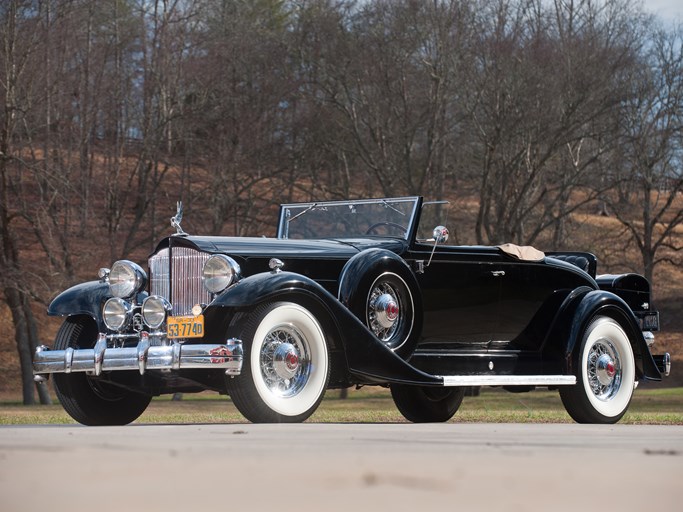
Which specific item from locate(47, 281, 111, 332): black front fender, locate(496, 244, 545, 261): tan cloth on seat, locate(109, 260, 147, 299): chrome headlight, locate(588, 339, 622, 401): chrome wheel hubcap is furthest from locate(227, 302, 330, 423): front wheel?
locate(588, 339, 622, 401): chrome wheel hubcap

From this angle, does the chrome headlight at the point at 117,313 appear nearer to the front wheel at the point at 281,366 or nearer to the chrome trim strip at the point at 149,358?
the chrome trim strip at the point at 149,358

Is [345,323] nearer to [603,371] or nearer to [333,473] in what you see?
[603,371]

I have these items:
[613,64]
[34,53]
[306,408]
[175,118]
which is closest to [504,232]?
[613,64]

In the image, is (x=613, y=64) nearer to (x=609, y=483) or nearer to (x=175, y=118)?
(x=175, y=118)

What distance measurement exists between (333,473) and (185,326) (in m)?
4.26

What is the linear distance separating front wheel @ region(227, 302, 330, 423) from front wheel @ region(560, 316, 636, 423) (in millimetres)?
3054

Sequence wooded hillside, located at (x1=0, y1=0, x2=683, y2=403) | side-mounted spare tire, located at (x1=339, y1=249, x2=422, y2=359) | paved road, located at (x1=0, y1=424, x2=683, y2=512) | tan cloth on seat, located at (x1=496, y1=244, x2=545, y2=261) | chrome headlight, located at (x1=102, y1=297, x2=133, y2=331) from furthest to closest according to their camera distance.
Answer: wooded hillside, located at (x1=0, y1=0, x2=683, y2=403)
tan cloth on seat, located at (x1=496, y1=244, x2=545, y2=261)
side-mounted spare tire, located at (x1=339, y1=249, x2=422, y2=359)
chrome headlight, located at (x1=102, y1=297, x2=133, y2=331)
paved road, located at (x1=0, y1=424, x2=683, y2=512)

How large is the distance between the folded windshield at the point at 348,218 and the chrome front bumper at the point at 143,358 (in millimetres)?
2860

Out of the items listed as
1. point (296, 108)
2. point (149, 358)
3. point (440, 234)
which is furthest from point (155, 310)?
point (296, 108)

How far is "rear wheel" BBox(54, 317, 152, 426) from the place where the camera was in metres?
9.02

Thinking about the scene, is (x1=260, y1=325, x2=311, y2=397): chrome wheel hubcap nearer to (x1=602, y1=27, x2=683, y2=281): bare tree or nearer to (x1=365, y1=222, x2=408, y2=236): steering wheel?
(x1=365, y1=222, x2=408, y2=236): steering wheel

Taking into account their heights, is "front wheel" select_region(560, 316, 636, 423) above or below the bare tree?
below

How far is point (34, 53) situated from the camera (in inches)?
890

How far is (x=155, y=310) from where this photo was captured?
8.50 m
